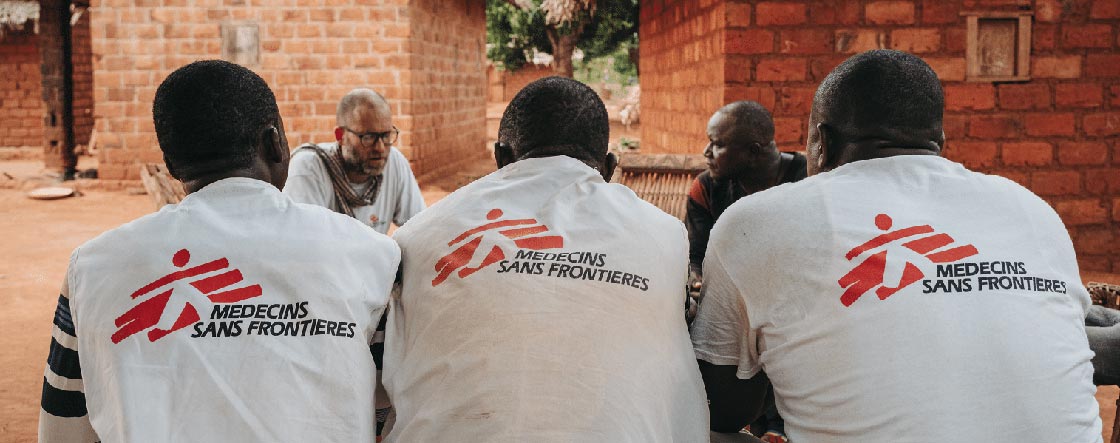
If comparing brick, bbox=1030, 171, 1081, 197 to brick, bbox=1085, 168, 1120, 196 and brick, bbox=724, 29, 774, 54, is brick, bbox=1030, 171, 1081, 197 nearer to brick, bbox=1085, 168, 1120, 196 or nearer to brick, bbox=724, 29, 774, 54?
brick, bbox=1085, 168, 1120, 196

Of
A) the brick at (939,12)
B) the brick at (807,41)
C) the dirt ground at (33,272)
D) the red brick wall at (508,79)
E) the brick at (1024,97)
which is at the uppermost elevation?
the red brick wall at (508,79)

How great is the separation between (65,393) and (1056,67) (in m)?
6.28

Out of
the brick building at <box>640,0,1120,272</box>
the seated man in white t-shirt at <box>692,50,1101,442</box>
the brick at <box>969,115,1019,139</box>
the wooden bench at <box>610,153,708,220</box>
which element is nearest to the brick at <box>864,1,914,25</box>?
the brick building at <box>640,0,1120,272</box>

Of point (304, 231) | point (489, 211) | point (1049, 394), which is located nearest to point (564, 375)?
point (489, 211)

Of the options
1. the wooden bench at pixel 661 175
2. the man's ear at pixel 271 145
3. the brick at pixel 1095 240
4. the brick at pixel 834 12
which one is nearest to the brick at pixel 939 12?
the brick at pixel 834 12

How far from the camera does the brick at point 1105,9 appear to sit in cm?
598

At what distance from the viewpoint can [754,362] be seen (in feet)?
5.99

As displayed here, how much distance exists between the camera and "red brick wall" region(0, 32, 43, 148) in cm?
1830

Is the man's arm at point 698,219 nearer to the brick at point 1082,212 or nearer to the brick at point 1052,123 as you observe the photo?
the brick at point 1052,123

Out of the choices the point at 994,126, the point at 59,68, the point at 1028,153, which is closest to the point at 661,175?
the point at 994,126

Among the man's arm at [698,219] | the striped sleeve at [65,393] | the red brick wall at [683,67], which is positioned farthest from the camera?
Result: the red brick wall at [683,67]

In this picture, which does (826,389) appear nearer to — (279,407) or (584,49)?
(279,407)

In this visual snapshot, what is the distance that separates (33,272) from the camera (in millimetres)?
7160

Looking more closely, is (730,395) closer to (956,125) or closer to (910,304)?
(910,304)
